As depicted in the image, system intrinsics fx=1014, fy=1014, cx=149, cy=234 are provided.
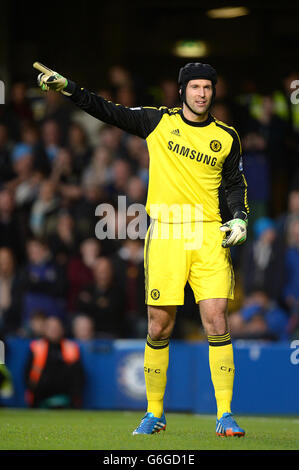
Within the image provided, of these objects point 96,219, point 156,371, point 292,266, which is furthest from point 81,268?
point 156,371

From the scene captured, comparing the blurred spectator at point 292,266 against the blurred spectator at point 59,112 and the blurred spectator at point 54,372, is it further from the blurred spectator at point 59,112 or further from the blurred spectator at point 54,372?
the blurred spectator at point 59,112

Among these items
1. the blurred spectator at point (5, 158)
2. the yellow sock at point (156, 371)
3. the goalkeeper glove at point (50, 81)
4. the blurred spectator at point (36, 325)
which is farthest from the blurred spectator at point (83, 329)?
the goalkeeper glove at point (50, 81)

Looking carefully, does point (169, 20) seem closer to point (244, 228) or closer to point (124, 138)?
point (124, 138)

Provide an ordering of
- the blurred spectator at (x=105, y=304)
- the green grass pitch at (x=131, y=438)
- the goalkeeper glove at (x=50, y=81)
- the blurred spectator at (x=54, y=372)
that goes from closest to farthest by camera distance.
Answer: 1. the green grass pitch at (x=131, y=438)
2. the goalkeeper glove at (x=50, y=81)
3. the blurred spectator at (x=54, y=372)
4. the blurred spectator at (x=105, y=304)

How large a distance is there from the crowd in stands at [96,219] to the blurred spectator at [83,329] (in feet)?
0.04

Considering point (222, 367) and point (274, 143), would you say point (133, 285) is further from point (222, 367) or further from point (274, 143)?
point (222, 367)

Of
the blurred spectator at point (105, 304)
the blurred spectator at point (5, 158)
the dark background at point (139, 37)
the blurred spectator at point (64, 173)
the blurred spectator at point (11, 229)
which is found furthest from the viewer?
the dark background at point (139, 37)

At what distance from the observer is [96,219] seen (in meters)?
13.6

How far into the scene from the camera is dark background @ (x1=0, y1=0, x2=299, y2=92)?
17.7 metres

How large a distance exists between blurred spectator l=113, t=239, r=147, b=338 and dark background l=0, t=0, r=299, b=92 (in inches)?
220

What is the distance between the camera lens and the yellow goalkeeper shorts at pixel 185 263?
6.84 m

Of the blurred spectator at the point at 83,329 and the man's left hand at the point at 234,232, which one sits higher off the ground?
the man's left hand at the point at 234,232

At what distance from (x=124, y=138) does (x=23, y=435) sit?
26.9 feet

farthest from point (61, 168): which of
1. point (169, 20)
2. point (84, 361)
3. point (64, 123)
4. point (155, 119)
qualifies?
point (155, 119)
